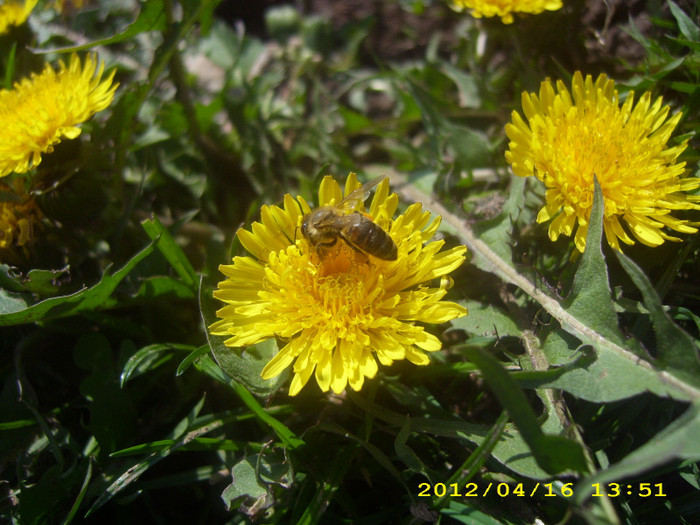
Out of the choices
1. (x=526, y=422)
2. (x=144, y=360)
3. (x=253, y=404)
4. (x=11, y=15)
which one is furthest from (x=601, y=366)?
(x=11, y=15)

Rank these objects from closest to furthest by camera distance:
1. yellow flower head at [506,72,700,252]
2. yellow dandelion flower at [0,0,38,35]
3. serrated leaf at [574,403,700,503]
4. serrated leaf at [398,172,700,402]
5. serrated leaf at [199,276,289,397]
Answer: serrated leaf at [574,403,700,503] → serrated leaf at [398,172,700,402] → serrated leaf at [199,276,289,397] → yellow flower head at [506,72,700,252] → yellow dandelion flower at [0,0,38,35]

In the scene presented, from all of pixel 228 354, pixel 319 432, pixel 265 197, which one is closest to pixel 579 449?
pixel 319 432

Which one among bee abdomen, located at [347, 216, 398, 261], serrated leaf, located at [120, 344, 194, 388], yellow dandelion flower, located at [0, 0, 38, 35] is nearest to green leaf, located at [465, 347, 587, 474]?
bee abdomen, located at [347, 216, 398, 261]

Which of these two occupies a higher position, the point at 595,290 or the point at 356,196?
the point at 356,196

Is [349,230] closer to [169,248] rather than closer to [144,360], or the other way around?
[169,248]

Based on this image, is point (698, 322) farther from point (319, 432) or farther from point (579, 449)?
point (319, 432)

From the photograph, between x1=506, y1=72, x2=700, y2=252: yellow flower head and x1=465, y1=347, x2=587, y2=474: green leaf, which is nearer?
x1=465, y1=347, x2=587, y2=474: green leaf

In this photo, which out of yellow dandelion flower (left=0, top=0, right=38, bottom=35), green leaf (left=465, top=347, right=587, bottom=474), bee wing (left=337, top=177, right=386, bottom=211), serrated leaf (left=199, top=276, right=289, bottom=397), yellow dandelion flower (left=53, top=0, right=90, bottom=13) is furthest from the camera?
yellow dandelion flower (left=53, top=0, right=90, bottom=13)

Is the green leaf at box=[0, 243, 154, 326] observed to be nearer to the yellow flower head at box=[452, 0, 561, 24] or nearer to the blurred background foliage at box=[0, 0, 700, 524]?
the blurred background foliage at box=[0, 0, 700, 524]
